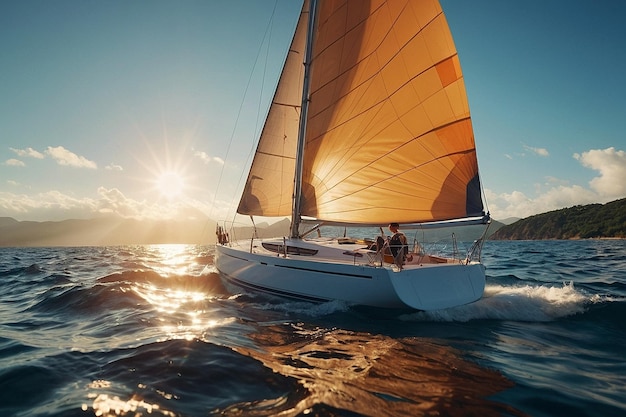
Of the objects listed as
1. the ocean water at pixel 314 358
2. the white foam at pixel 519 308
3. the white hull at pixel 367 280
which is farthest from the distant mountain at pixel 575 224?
the ocean water at pixel 314 358

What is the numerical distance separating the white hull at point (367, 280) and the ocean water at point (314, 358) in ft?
1.19

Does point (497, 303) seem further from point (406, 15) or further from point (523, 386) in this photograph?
point (406, 15)

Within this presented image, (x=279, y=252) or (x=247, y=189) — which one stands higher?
(x=247, y=189)

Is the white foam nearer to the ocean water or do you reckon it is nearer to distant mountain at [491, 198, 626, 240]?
the ocean water

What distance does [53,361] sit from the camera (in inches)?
211

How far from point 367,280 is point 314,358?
2914 mm

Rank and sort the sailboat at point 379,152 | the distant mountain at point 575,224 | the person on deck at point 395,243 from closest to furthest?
the person on deck at point 395,243, the sailboat at point 379,152, the distant mountain at point 575,224

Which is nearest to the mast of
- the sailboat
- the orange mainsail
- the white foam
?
the sailboat

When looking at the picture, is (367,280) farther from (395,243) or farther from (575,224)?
(575,224)

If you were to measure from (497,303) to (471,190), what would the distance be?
3186 millimetres

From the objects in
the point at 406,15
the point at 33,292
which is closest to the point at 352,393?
the point at 406,15

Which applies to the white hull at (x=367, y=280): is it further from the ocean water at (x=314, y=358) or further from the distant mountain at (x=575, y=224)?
the distant mountain at (x=575, y=224)

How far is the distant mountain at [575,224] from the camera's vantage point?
308 feet

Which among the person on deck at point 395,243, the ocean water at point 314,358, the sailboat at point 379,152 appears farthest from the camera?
the sailboat at point 379,152
